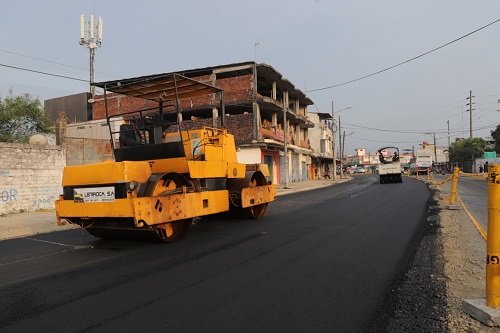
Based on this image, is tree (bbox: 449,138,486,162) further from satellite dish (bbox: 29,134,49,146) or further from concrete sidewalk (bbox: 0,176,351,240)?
concrete sidewalk (bbox: 0,176,351,240)

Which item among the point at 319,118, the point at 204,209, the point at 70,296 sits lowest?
the point at 70,296

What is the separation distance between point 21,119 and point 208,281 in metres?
26.8

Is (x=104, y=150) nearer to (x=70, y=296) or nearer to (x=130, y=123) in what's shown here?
(x=130, y=123)

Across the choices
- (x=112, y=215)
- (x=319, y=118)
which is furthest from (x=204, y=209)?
(x=319, y=118)

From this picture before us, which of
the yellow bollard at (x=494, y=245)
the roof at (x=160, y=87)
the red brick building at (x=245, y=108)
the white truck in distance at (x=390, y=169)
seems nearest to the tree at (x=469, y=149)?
the white truck in distance at (x=390, y=169)

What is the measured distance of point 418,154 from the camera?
56.3 meters

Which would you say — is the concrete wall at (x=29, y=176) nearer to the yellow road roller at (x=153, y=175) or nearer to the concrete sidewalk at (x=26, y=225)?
the concrete sidewalk at (x=26, y=225)

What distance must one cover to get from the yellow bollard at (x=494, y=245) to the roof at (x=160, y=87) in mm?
5475

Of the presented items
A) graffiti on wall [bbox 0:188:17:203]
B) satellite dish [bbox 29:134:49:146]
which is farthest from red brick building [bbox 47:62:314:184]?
graffiti on wall [bbox 0:188:17:203]

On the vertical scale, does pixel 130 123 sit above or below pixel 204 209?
above

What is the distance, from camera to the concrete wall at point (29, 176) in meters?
14.1

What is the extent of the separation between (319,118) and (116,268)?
61.9m

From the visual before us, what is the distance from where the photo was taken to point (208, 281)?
16.0 feet

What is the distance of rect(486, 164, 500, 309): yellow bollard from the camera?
137 inches
